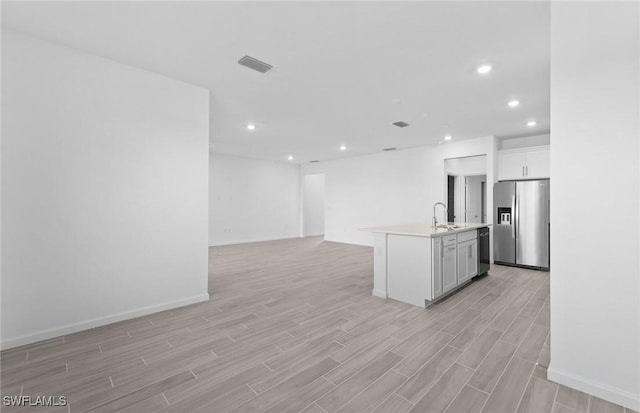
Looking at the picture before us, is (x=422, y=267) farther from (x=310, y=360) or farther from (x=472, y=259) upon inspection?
(x=310, y=360)

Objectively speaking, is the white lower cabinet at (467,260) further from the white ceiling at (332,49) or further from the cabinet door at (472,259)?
the white ceiling at (332,49)

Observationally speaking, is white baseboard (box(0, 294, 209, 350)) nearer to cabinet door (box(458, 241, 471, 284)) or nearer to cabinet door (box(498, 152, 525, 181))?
cabinet door (box(458, 241, 471, 284))

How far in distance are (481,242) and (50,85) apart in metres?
6.21

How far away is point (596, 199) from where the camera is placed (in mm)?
1876

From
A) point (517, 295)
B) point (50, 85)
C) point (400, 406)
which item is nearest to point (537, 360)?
point (400, 406)

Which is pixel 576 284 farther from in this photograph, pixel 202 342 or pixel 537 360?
pixel 202 342

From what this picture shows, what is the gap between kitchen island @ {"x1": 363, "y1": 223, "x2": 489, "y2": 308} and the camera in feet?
11.5

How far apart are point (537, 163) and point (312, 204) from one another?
7.62 m

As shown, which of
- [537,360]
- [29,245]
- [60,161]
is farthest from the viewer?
[60,161]

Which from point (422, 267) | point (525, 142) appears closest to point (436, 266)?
point (422, 267)

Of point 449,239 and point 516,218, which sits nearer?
point 449,239

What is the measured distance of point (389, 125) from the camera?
550 centimetres

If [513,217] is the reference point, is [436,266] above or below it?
below

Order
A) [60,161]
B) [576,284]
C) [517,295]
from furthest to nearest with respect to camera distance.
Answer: [517,295] < [60,161] < [576,284]
